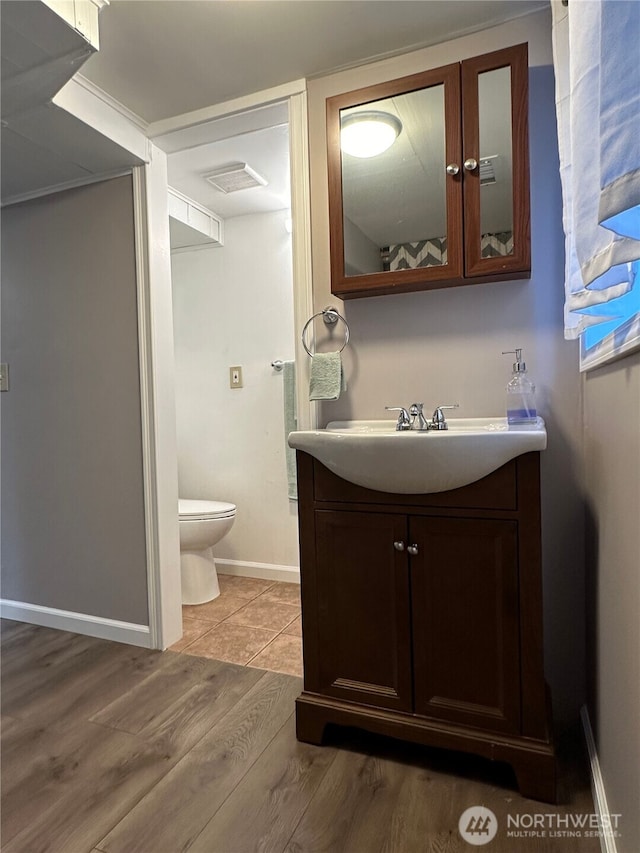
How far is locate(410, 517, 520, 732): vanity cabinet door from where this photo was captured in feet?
3.71

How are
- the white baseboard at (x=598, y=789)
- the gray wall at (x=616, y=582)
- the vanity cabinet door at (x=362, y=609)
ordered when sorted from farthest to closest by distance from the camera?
the vanity cabinet door at (x=362, y=609) < the white baseboard at (x=598, y=789) < the gray wall at (x=616, y=582)

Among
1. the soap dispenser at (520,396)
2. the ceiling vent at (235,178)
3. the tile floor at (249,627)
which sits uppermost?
the ceiling vent at (235,178)

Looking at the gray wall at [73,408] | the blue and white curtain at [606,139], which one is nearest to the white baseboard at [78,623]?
the gray wall at [73,408]

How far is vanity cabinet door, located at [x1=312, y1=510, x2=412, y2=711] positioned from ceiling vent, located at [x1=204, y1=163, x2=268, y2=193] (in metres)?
1.74

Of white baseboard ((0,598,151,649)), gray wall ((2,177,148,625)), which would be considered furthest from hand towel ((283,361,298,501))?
white baseboard ((0,598,151,649))

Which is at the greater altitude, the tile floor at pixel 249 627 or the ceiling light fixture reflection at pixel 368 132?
the ceiling light fixture reflection at pixel 368 132

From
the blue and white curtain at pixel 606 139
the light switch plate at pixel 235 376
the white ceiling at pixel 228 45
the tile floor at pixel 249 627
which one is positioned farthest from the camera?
the light switch plate at pixel 235 376

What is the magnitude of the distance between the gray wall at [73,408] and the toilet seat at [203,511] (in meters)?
0.34

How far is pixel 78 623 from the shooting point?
2066 mm

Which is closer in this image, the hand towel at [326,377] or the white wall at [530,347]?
the white wall at [530,347]

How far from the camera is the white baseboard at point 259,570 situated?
8.81 feet

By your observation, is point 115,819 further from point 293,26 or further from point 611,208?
point 293,26

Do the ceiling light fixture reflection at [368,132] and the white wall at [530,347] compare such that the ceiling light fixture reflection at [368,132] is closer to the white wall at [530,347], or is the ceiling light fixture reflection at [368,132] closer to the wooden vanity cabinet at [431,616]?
the white wall at [530,347]

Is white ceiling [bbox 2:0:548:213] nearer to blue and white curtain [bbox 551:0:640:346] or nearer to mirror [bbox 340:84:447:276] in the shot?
mirror [bbox 340:84:447:276]
